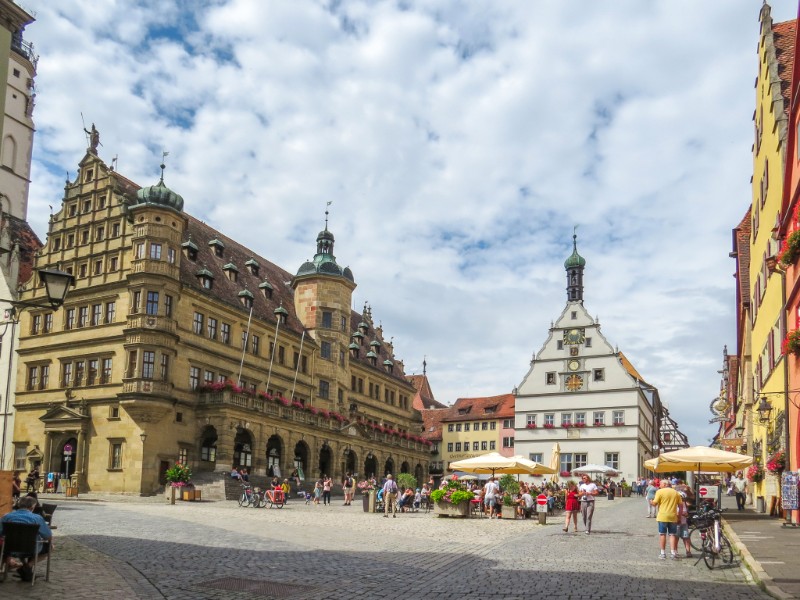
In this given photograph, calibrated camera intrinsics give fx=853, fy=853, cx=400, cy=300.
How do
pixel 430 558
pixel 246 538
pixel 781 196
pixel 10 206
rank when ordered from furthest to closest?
pixel 10 206, pixel 781 196, pixel 246 538, pixel 430 558

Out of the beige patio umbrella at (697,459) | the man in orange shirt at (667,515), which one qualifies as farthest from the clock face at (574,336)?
the man in orange shirt at (667,515)

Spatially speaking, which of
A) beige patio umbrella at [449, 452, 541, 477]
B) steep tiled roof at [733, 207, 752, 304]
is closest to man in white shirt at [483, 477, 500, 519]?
beige patio umbrella at [449, 452, 541, 477]

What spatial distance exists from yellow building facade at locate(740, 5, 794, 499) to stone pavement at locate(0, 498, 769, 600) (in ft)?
19.9

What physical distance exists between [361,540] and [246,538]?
2723 millimetres

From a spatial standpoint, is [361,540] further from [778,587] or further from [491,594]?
[778,587]

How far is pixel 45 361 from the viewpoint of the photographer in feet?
155

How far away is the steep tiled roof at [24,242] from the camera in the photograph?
55.8 metres

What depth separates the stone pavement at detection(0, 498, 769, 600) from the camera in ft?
38.3

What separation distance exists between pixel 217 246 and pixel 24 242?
1620cm

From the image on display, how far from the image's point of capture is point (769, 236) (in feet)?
94.5

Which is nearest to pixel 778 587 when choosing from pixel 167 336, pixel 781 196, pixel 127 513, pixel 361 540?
pixel 361 540

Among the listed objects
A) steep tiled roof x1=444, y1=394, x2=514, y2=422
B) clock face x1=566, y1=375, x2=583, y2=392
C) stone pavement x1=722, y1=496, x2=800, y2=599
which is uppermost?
clock face x1=566, y1=375, x2=583, y2=392

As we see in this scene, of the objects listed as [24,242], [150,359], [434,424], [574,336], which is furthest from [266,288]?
[434,424]

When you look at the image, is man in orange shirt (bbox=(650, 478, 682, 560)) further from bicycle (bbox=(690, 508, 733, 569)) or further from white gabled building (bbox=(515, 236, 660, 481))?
white gabled building (bbox=(515, 236, 660, 481))
